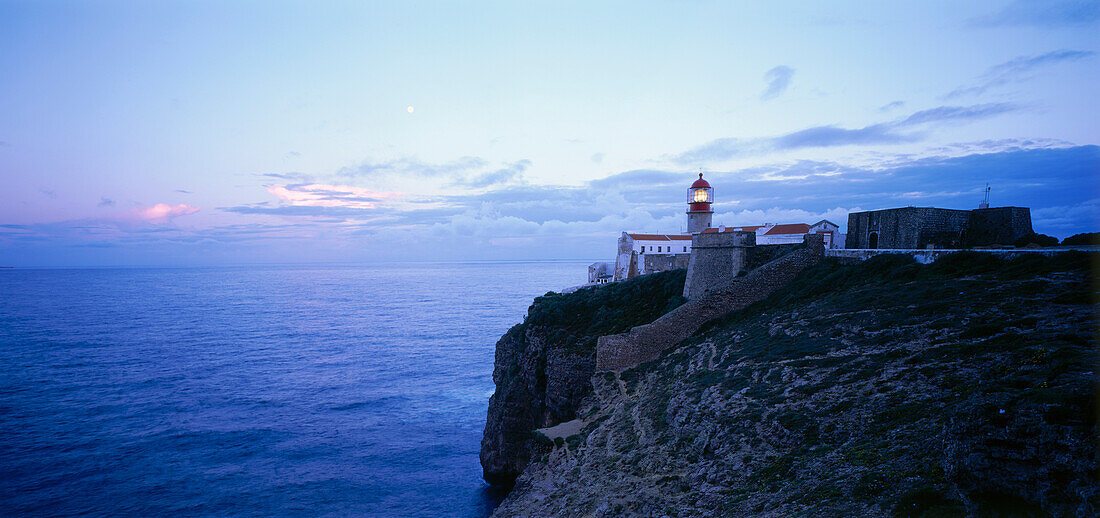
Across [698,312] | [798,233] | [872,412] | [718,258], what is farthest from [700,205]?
[872,412]

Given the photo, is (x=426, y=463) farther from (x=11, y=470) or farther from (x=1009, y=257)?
(x=1009, y=257)

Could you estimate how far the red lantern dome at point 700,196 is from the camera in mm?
44312

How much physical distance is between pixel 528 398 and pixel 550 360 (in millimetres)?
3443

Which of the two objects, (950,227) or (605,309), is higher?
(950,227)

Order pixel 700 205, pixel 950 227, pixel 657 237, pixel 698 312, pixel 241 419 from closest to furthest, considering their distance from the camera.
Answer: pixel 698 312 → pixel 950 227 → pixel 241 419 → pixel 700 205 → pixel 657 237

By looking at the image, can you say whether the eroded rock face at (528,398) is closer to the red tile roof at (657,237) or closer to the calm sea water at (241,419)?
the calm sea water at (241,419)

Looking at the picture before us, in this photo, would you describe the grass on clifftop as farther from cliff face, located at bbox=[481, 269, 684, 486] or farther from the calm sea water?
the calm sea water

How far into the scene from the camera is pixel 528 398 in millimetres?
31297

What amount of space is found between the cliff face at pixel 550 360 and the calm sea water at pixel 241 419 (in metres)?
2.93

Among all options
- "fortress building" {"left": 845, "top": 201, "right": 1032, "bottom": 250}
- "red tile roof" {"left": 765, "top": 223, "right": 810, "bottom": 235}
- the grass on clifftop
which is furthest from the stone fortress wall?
"red tile roof" {"left": 765, "top": 223, "right": 810, "bottom": 235}

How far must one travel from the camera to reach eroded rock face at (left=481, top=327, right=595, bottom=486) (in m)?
27.6

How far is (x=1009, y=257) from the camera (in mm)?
18219

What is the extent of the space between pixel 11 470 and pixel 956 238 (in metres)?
56.4

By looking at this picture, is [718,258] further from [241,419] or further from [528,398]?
[241,419]
